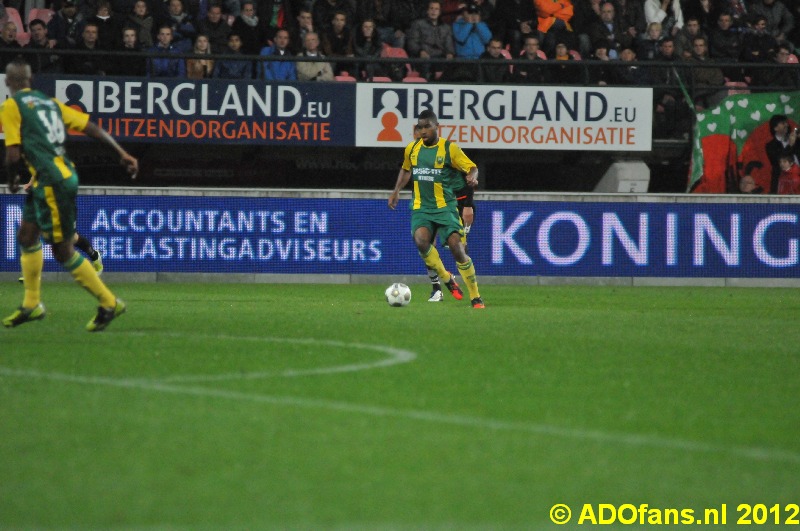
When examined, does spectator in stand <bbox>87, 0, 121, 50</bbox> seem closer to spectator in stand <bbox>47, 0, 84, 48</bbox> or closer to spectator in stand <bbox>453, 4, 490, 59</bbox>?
Answer: spectator in stand <bbox>47, 0, 84, 48</bbox>

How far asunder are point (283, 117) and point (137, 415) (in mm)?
14455

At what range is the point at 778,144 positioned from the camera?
2077cm

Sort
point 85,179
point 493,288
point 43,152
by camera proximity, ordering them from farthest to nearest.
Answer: point 85,179 → point 493,288 → point 43,152

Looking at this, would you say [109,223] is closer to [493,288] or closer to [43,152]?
[493,288]

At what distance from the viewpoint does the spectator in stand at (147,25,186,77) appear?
65.5ft

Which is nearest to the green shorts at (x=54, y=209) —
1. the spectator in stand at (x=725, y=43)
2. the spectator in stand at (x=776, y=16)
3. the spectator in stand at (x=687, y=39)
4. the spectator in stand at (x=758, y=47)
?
the spectator in stand at (x=687, y=39)

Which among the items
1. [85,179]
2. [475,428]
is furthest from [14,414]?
[85,179]

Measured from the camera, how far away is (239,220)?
64.6 feet

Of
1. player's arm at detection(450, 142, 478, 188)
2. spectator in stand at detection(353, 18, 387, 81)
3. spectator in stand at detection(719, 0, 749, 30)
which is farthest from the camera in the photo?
spectator in stand at detection(719, 0, 749, 30)

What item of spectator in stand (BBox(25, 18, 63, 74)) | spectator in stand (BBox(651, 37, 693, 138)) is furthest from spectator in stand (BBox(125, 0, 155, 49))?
spectator in stand (BBox(651, 37, 693, 138))

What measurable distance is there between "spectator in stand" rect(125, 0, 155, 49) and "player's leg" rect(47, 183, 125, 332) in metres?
11.2

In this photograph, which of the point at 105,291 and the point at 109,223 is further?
the point at 109,223

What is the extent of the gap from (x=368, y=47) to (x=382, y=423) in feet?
51.2

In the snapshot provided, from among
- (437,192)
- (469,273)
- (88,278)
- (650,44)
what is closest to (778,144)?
(650,44)
